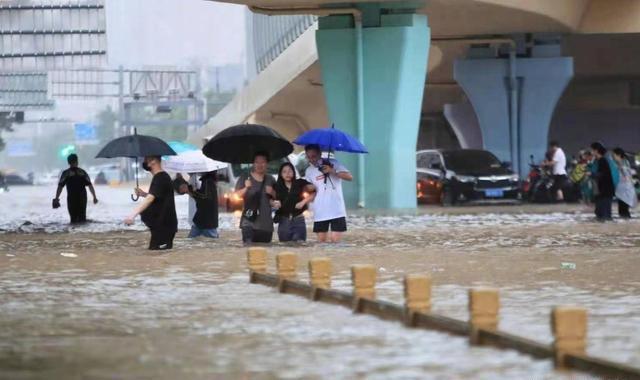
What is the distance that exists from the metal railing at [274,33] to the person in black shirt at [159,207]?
31736 mm

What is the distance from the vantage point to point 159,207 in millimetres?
23469

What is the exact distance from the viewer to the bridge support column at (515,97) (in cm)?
5312

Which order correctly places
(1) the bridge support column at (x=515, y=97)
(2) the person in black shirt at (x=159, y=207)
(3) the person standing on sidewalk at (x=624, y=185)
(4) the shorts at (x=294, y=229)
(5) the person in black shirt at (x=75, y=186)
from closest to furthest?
(2) the person in black shirt at (x=159, y=207) → (4) the shorts at (x=294, y=229) → (3) the person standing on sidewalk at (x=624, y=185) → (5) the person in black shirt at (x=75, y=186) → (1) the bridge support column at (x=515, y=97)

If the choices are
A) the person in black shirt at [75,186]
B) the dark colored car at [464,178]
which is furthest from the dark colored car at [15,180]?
the person in black shirt at [75,186]

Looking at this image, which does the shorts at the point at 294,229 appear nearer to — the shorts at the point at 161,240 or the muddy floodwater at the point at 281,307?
the muddy floodwater at the point at 281,307

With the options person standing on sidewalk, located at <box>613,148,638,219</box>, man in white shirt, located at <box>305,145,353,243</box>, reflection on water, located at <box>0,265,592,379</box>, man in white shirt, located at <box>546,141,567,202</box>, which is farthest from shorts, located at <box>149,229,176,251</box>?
man in white shirt, located at <box>546,141,567,202</box>

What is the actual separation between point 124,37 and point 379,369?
316ft

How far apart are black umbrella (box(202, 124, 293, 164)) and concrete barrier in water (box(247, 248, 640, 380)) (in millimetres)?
7630

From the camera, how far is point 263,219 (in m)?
24.4

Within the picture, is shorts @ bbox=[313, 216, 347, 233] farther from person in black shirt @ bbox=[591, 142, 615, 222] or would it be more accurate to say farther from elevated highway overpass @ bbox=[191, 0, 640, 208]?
elevated highway overpass @ bbox=[191, 0, 640, 208]

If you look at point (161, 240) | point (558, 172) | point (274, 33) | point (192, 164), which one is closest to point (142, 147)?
point (192, 164)

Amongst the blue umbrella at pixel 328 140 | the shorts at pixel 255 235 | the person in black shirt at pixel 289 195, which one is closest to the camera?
the person in black shirt at pixel 289 195

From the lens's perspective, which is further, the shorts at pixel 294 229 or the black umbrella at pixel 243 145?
the black umbrella at pixel 243 145

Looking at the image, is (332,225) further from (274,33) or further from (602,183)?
(274,33)
